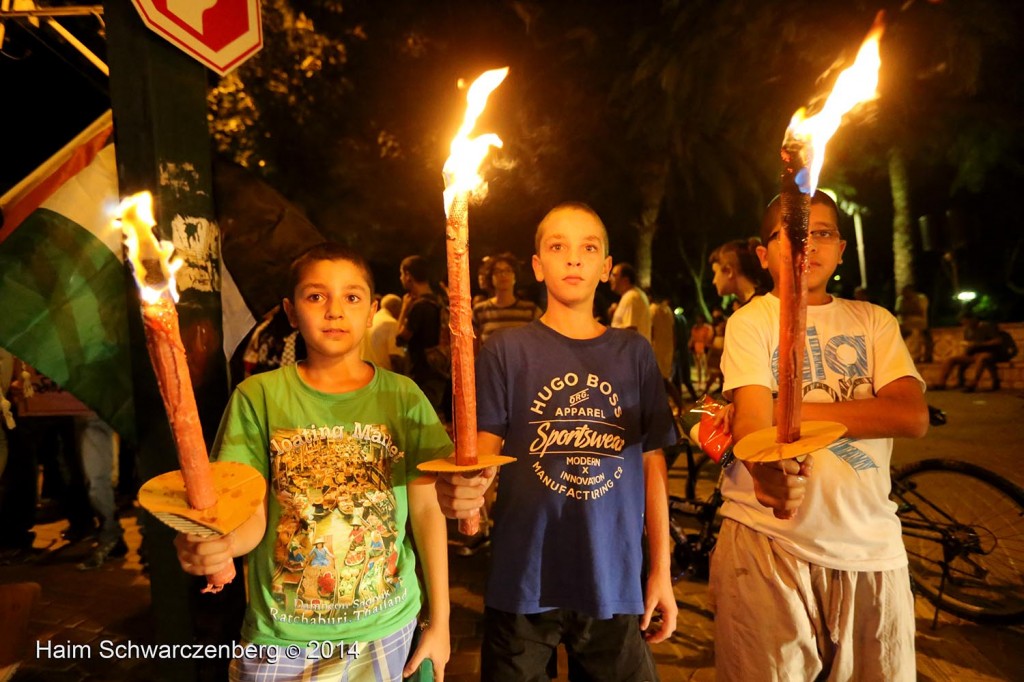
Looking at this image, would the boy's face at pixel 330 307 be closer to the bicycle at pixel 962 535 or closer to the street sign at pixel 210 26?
the street sign at pixel 210 26

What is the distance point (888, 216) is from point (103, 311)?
38.2 metres

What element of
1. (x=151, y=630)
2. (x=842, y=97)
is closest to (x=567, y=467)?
(x=842, y=97)

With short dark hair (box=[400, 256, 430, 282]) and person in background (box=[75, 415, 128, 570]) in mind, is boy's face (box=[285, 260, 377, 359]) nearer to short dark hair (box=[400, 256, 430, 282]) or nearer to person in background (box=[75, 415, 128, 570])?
short dark hair (box=[400, 256, 430, 282])

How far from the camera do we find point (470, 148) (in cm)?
179

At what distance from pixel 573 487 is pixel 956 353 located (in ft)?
56.1

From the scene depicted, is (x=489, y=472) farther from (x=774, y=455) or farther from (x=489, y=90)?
(x=489, y=90)

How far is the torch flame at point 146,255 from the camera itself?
1371 mm

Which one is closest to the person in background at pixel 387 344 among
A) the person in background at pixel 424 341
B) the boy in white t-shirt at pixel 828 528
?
the person in background at pixel 424 341

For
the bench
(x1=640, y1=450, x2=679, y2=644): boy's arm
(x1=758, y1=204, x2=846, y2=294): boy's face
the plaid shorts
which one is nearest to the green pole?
the plaid shorts

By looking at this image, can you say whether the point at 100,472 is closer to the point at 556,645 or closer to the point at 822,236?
the point at 556,645

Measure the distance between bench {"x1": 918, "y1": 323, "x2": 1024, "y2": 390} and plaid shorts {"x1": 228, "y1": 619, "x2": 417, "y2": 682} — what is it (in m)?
14.9

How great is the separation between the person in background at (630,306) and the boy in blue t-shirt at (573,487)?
6.16 metres

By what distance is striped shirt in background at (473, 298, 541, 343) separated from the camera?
677 cm

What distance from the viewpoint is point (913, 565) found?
16.5 feet
